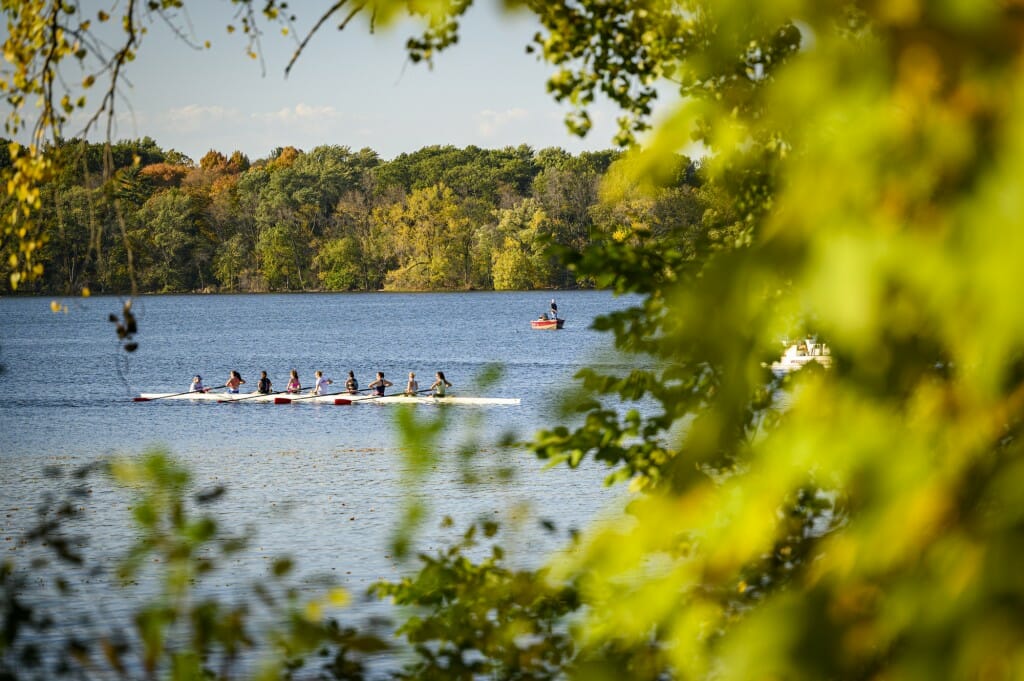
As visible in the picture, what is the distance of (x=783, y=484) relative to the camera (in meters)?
1.54

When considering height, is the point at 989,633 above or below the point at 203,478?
above

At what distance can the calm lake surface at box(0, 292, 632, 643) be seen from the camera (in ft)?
15.5

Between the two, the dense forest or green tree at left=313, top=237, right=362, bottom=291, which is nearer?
the dense forest

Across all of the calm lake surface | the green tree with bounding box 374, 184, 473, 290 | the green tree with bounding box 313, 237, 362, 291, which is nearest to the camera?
the calm lake surface

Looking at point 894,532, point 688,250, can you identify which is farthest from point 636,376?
point 894,532

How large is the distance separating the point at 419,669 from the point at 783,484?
13.7ft

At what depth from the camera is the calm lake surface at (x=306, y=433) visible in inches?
187

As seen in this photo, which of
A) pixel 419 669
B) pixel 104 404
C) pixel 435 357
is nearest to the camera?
pixel 419 669

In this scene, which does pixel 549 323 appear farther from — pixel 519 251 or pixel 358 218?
pixel 358 218

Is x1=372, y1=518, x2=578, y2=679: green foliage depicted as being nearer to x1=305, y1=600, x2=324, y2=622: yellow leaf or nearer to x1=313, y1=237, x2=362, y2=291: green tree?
x1=305, y1=600, x2=324, y2=622: yellow leaf

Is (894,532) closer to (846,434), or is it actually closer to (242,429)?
(846,434)

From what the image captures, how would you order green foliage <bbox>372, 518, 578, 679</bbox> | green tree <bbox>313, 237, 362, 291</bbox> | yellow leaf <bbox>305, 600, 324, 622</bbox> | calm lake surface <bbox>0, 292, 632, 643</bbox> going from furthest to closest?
green tree <bbox>313, 237, 362, 291</bbox>
green foliage <bbox>372, 518, 578, 679</bbox>
calm lake surface <bbox>0, 292, 632, 643</bbox>
yellow leaf <bbox>305, 600, 324, 622</bbox>

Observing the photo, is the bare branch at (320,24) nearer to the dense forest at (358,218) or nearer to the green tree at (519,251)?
the green tree at (519,251)

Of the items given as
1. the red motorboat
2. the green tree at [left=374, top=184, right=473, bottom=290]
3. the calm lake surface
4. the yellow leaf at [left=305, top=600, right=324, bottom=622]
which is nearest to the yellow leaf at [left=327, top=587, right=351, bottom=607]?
the yellow leaf at [left=305, top=600, right=324, bottom=622]
